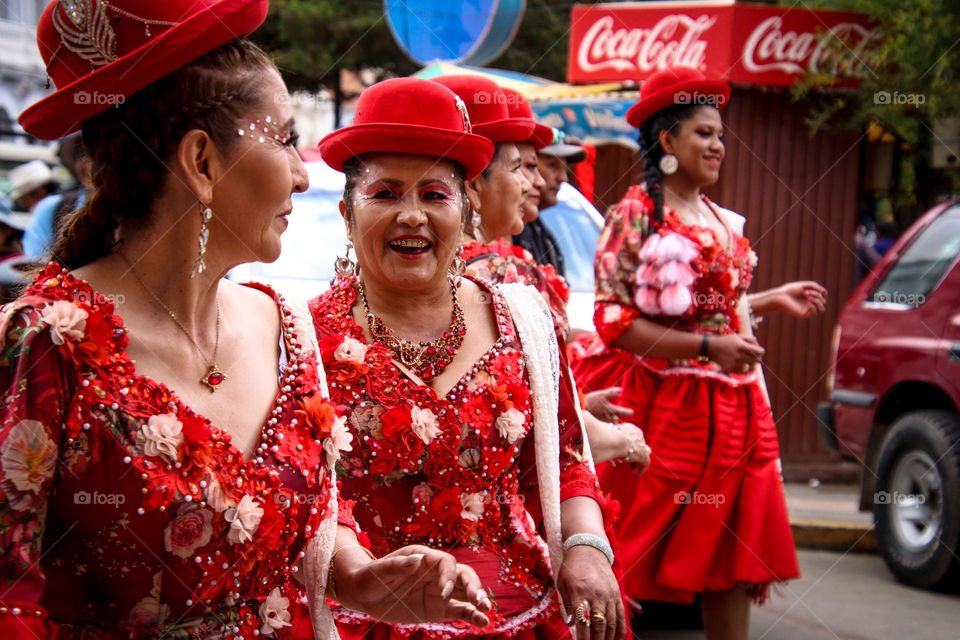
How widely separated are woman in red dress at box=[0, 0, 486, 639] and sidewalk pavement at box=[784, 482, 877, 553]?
598cm

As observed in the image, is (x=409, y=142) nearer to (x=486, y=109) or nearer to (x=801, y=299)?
(x=486, y=109)

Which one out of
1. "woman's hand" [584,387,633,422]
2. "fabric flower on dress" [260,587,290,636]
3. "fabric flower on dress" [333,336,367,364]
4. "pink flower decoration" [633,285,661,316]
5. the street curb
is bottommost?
the street curb

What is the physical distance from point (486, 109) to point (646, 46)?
20.7ft

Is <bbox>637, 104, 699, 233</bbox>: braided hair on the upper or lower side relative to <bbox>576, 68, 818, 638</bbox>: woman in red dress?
upper

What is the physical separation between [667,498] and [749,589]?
48 cm

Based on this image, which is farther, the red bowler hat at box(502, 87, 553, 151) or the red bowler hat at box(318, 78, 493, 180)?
the red bowler hat at box(502, 87, 553, 151)

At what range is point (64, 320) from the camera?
1667mm

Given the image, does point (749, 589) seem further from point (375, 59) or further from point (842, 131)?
point (375, 59)

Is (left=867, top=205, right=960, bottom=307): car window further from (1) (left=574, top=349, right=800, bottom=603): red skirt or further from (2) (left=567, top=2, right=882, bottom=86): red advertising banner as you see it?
(2) (left=567, top=2, right=882, bottom=86): red advertising banner

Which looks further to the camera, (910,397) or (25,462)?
(910,397)

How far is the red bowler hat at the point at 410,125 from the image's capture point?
2568mm

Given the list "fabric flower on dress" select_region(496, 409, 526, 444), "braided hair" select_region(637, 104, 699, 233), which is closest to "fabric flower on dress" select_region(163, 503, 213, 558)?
"fabric flower on dress" select_region(496, 409, 526, 444)

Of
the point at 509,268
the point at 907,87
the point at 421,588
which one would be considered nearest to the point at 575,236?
the point at 907,87

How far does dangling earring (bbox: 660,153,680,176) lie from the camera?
15.9 ft
